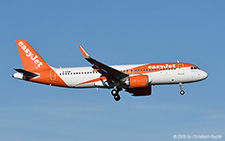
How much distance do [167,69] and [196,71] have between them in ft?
12.2

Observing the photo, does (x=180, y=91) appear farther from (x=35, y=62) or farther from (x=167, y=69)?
(x=35, y=62)

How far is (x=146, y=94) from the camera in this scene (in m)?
55.6

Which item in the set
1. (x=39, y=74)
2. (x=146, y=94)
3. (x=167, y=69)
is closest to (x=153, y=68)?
(x=167, y=69)

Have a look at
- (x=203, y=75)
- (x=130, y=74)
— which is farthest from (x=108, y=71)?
(x=203, y=75)

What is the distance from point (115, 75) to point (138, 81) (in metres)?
2.97

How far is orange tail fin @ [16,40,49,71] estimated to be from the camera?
55.7m

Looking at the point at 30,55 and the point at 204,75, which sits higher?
the point at 30,55

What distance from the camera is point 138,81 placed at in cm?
5056

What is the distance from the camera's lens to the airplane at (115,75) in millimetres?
50969

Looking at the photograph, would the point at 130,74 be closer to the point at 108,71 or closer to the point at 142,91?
the point at 108,71

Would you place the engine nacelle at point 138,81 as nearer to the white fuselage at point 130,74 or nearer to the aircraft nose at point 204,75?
the white fuselage at point 130,74

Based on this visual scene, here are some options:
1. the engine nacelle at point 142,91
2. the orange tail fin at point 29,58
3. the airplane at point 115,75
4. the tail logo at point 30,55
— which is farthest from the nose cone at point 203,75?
the tail logo at point 30,55

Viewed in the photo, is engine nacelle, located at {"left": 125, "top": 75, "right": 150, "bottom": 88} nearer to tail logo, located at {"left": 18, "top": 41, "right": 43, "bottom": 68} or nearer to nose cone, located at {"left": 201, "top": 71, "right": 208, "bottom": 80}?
nose cone, located at {"left": 201, "top": 71, "right": 208, "bottom": 80}

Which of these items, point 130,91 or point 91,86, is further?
point 130,91
